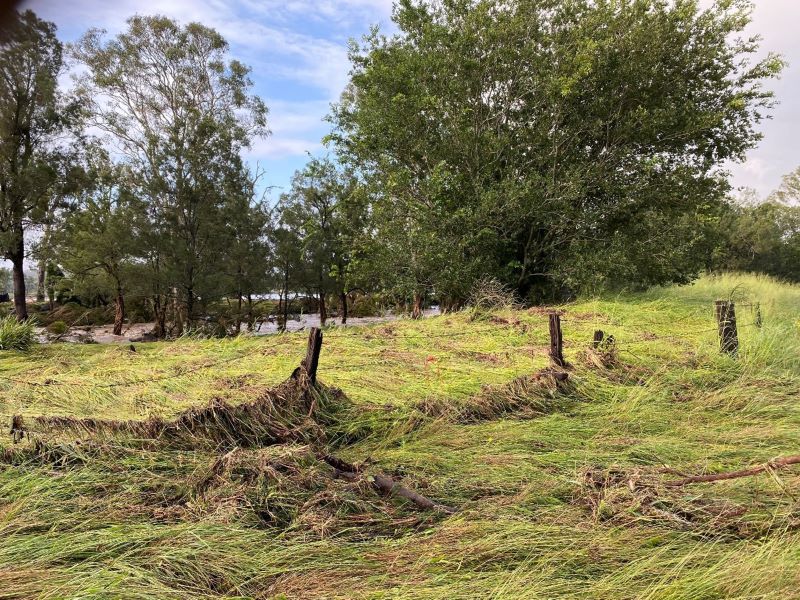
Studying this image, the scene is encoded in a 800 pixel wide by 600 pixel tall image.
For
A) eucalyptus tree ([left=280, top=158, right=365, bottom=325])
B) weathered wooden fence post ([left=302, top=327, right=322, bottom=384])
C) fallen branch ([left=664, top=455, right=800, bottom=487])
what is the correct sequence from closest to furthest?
fallen branch ([left=664, top=455, right=800, bottom=487]), weathered wooden fence post ([left=302, top=327, right=322, bottom=384]), eucalyptus tree ([left=280, top=158, right=365, bottom=325])

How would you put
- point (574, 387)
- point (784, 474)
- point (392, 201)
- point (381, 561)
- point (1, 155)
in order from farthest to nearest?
point (1, 155) < point (392, 201) < point (574, 387) < point (784, 474) < point (381, 561)

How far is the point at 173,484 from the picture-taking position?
2.71 meters

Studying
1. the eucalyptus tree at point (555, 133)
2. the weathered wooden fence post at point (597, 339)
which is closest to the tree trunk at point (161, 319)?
the eucalyptus tree at point (555, 133)

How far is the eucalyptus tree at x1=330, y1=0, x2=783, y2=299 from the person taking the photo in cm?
1139

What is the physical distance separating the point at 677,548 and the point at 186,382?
4.31m

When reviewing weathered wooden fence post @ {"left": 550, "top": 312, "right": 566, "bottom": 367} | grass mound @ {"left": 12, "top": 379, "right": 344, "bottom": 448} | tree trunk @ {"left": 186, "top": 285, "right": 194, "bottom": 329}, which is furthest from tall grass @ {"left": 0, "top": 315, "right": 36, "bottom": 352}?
tree trunk @ {"left": 186, "top": 285, "right": 194, "bottom": 329}

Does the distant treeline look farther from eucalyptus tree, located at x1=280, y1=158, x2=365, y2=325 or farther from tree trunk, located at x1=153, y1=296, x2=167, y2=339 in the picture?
eucalyptus tree, located at x1=280, y1=158, x2=365, y2=325

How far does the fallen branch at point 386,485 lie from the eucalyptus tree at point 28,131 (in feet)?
60.5

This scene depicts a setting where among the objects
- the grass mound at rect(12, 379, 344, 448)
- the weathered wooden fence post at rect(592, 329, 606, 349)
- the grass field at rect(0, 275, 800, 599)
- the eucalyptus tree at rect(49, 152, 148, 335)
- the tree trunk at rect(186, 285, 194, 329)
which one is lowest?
the grass field at rect(0, 275, 800, 599)

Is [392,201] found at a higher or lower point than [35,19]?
lower

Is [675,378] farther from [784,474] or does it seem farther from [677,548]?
[677,548]

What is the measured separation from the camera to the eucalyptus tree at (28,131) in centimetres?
1669

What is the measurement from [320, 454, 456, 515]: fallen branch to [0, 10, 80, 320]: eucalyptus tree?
18431 millimetres

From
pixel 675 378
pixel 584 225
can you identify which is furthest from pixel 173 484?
pixel 584 225
